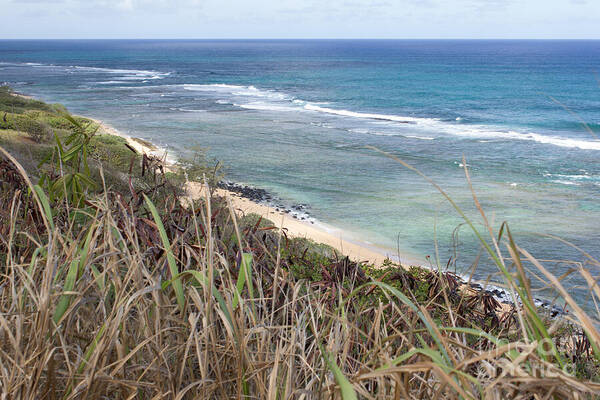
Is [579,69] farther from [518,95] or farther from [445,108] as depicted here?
[445,108]

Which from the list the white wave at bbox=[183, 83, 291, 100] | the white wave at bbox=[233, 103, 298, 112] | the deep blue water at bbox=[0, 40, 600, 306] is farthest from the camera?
the white wave at bbox=[183, 83, 291, 100]

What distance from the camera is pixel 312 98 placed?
61.2 meters

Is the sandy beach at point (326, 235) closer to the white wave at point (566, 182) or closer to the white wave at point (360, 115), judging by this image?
the white wave at point (566, 182)

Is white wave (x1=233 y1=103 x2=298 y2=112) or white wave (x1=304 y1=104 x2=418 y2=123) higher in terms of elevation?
white wave (x1=233 y1=103 x2=298 y2=112)

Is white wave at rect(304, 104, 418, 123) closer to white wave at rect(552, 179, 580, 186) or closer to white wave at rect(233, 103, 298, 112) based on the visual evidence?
white wave at rect(233, 103, 298, 112)

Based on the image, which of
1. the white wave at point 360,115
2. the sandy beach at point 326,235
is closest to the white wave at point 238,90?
the white wave at point 360,115

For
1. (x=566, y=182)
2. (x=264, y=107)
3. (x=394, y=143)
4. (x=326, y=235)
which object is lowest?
(x=326, y=235)

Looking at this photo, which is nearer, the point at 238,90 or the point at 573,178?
the point at 573,178

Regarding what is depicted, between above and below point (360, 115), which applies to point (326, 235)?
below

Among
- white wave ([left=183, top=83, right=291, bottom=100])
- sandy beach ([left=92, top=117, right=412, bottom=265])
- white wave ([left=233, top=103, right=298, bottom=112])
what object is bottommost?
sandy beach ([left=92, top=117, right=412, bottom=265])

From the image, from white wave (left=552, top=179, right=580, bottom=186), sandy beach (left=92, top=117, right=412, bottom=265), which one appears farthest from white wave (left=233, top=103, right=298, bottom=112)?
sandy beach (left=92, top=117, right=412, bottom=265)

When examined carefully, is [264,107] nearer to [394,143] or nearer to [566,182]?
[394,143]

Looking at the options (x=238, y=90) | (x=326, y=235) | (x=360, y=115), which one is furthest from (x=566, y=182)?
(x=238, y=90)

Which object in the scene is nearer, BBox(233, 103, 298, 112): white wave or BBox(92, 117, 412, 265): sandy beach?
BBox(92, 117, 412, 265): sandy beach
